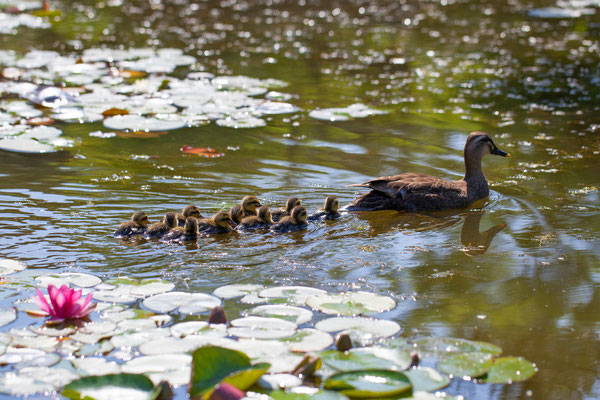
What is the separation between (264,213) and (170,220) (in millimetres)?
719

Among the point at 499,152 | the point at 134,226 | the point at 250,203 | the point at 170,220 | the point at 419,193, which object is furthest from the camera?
the point at 499,152

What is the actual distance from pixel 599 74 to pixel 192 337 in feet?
28.6

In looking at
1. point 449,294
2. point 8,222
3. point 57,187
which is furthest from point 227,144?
point 449,294

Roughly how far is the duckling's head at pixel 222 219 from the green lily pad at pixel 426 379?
2592 millimetres

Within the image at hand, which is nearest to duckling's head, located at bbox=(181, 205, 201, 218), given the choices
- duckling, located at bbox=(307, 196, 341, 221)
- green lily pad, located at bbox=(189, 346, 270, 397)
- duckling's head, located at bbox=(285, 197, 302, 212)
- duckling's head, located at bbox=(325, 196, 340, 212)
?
duckling's head, located at bbox=(285, 197, 302, 212)

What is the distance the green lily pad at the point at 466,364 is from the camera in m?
3.84

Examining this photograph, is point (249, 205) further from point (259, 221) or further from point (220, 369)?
point (220, 369)

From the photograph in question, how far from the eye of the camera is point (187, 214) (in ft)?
20.6

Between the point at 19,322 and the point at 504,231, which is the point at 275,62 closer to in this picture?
the point at 504,231

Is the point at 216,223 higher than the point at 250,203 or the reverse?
the reverse

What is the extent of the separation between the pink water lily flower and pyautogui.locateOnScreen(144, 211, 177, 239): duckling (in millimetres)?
1531

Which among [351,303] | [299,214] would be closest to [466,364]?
[351,303]

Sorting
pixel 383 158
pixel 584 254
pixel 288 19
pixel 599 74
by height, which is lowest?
pixel 584 254

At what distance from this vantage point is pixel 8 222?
605 cm
